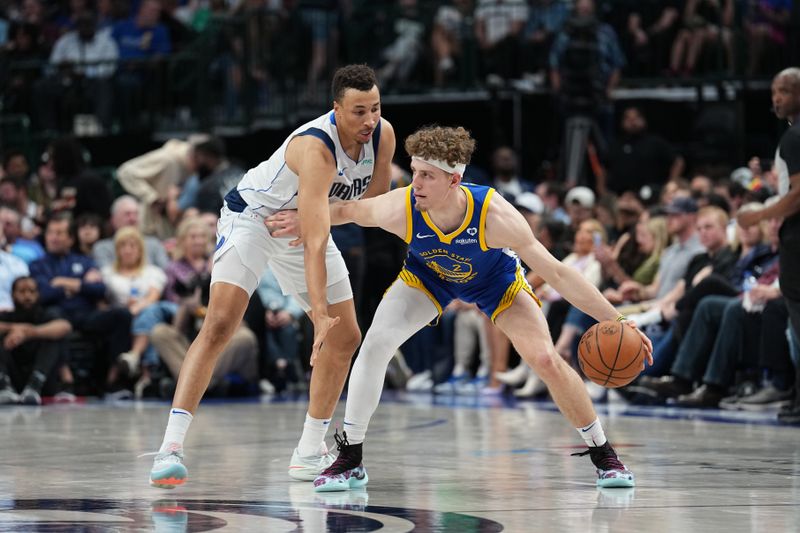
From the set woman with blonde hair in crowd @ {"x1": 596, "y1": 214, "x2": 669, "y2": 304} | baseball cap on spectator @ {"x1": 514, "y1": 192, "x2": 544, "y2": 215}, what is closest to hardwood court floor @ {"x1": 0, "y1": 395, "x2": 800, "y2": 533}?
woman with blonde hair in crowd @ {"x1": 596, "y1": 214, "x2": 669, "y2": 304}

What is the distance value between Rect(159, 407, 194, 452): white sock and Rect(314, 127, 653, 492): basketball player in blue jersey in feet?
2.13

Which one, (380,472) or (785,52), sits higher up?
(785,52)

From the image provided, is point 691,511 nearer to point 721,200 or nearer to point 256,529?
point 256,529

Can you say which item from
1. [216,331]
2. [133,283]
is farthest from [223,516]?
[133,283]

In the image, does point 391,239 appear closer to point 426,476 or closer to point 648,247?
point 648,247

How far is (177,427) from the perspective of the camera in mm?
6496

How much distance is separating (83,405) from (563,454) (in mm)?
5228

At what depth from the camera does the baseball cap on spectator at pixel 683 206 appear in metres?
11.3

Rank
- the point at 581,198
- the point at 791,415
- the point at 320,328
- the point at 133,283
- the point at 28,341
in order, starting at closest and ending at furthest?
1. the point at 320,328
2. the point at 791,415
3. the point at 28,341
4. the point at 133,283
5. the point at 581,198

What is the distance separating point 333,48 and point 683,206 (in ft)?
19.7

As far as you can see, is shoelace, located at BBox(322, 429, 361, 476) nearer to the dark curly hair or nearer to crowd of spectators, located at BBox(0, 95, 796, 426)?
the dark curly hair

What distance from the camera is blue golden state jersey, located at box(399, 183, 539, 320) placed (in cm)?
631

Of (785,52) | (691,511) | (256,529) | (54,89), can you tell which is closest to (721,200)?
(785,52)

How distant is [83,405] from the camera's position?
11.7 meters
